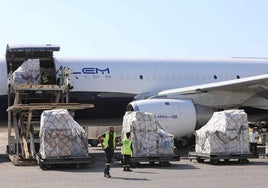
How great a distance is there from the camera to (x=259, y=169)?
1259 cm

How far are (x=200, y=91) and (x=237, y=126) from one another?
13.9ft

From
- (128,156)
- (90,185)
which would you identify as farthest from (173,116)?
(90,185)

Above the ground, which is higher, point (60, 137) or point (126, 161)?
point (60, 137)

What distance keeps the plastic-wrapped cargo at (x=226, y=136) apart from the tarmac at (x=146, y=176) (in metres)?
0.44

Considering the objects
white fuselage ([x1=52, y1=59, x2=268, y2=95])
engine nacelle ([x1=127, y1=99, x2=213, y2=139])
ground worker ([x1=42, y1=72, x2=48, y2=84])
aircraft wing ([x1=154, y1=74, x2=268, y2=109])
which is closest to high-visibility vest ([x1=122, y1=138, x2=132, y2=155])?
engine nacelle ([x1=127, y1=99, x2=213, y2=139])

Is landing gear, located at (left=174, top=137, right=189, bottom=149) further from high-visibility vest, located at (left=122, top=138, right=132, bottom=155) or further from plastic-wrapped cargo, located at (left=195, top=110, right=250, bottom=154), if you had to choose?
high-visibility vest, located at (left=122, top=138, right=132, bottom=155)

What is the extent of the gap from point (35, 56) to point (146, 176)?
8.41 meters

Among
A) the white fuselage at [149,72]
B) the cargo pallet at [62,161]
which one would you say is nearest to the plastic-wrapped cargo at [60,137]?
the cargo pallet at [62,161]

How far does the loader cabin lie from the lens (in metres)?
17.8

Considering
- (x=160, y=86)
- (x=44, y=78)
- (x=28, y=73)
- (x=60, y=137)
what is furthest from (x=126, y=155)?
(x=160, y=86)

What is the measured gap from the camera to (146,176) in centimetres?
1134

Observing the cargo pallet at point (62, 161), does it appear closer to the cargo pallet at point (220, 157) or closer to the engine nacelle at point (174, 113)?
the cargo pallet at point (220, 157)

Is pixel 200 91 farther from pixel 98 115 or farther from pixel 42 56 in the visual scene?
pixel 42 56

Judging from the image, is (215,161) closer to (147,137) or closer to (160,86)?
(147,137)
